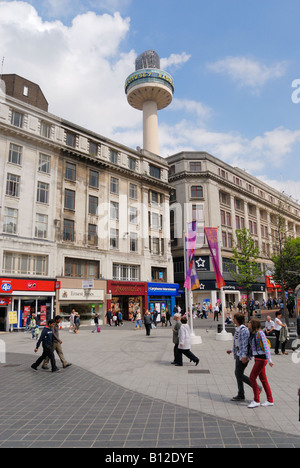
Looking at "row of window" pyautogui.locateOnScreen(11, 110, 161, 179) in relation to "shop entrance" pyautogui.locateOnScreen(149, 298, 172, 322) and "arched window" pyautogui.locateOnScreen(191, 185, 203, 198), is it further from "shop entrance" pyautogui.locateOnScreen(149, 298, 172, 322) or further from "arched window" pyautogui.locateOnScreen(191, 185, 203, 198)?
"shop entrance" pyautogui.locateOnScreen(149, 298, 172, 322)

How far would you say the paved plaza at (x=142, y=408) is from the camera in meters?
5.07

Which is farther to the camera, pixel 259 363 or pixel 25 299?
pixel 25 299

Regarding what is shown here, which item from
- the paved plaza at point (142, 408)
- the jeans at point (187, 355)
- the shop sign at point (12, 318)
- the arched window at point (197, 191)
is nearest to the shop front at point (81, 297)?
the shop sign at point (12, 318)

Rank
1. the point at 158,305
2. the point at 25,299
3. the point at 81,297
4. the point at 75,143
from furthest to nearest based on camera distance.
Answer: the point at 158,305, the point at 75,143, the point at 81,297, the point at 25,299

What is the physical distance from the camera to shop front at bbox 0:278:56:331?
27.3m

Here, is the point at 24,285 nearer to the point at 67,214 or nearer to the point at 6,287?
the point at 6,287

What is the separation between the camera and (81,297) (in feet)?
107

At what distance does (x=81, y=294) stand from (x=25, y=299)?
5.71 m

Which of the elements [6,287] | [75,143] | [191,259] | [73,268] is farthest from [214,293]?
[191,259]

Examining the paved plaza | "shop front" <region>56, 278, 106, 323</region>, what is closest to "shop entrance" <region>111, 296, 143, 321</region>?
"shop front" <region>56, 278, 106, 323</region>

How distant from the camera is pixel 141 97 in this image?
188 feet
